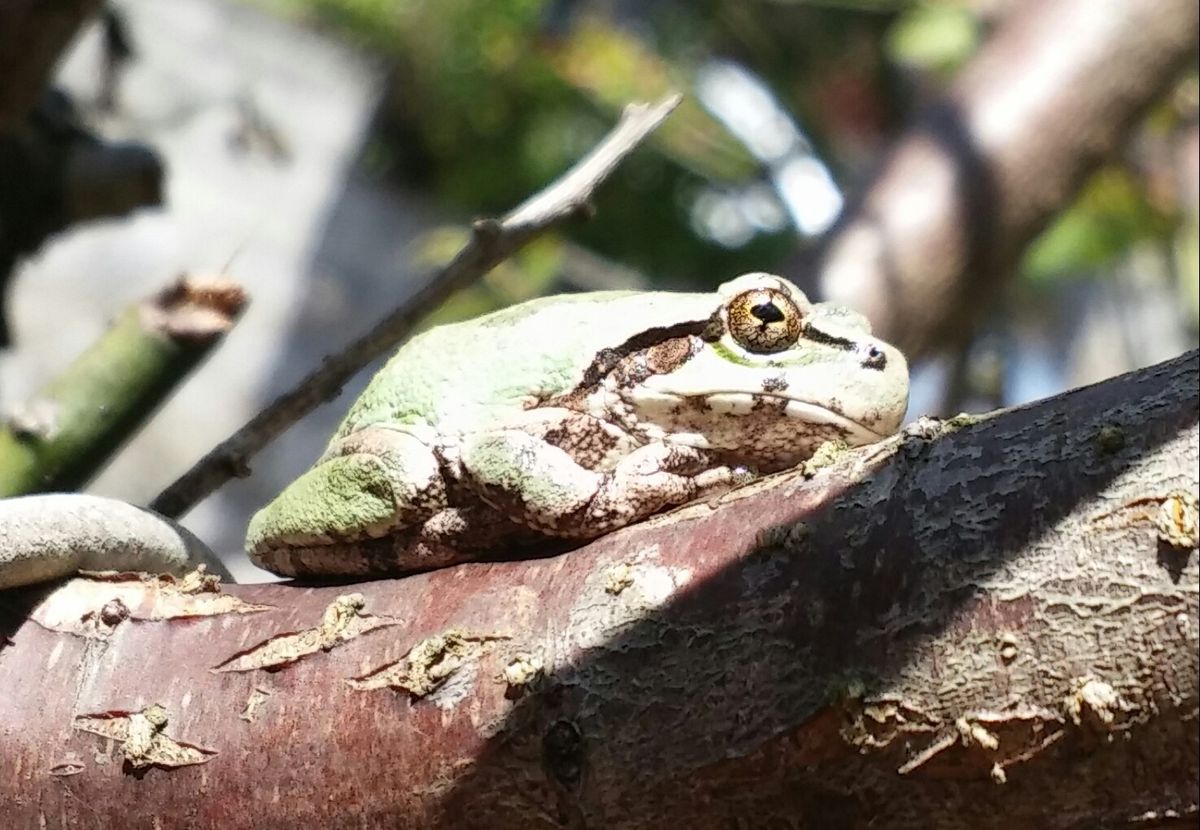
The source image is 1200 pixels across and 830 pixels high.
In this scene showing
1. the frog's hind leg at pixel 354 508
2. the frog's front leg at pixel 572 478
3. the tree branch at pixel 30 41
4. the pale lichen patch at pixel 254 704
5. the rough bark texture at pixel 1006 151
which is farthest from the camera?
the rough bark texture at pixel 1006 151

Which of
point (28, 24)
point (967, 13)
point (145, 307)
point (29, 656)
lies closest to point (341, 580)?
point (29, 656)

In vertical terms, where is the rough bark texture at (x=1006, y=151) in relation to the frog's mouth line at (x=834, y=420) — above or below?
above

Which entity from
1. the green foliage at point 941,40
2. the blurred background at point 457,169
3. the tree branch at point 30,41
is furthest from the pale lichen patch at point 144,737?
the green foliage at point 941,40

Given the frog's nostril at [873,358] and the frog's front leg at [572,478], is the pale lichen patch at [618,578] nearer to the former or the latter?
the frog's front leg at [572,478]

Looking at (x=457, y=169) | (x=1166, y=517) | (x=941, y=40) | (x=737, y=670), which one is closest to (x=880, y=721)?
(x=737, y=670)

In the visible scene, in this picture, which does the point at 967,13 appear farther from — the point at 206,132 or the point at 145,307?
the point at 206,132

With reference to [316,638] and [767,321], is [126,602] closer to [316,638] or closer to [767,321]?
[316,638]

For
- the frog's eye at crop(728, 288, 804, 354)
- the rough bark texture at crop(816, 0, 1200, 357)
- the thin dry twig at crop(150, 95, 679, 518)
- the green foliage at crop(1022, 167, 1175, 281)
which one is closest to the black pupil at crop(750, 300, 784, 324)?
the frog's eye at crop(728, 288, 804, 354)
